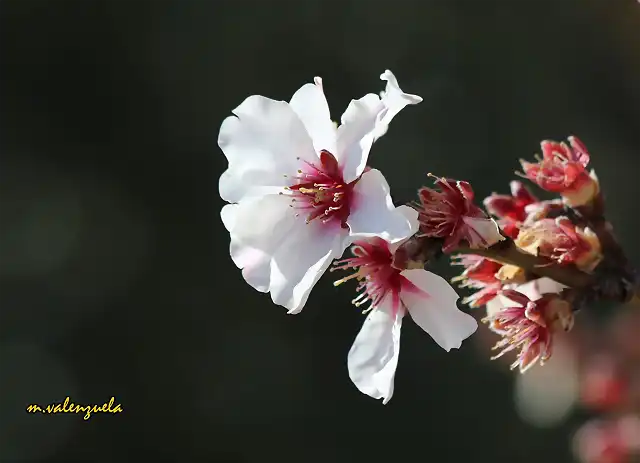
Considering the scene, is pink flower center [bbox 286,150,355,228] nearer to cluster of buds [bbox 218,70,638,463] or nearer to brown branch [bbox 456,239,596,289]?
cluster of buds [bbox 218,70,638,463]

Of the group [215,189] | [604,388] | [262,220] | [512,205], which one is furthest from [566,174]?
[215,189]

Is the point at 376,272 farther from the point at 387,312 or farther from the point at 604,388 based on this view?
the point at 604,388

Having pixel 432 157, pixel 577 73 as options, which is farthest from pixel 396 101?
pixel 577 73

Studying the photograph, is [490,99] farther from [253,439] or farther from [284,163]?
[284,163]

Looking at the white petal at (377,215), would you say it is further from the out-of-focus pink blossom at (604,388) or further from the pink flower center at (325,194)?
the out-of-focus pink blossom at (604,388)

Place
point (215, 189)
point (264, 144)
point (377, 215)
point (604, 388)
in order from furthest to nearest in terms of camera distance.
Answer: point (215, 189)
point (604, 388)
point (264, 144)
point (377, 215)

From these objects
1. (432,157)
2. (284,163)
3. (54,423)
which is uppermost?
(284,163)
